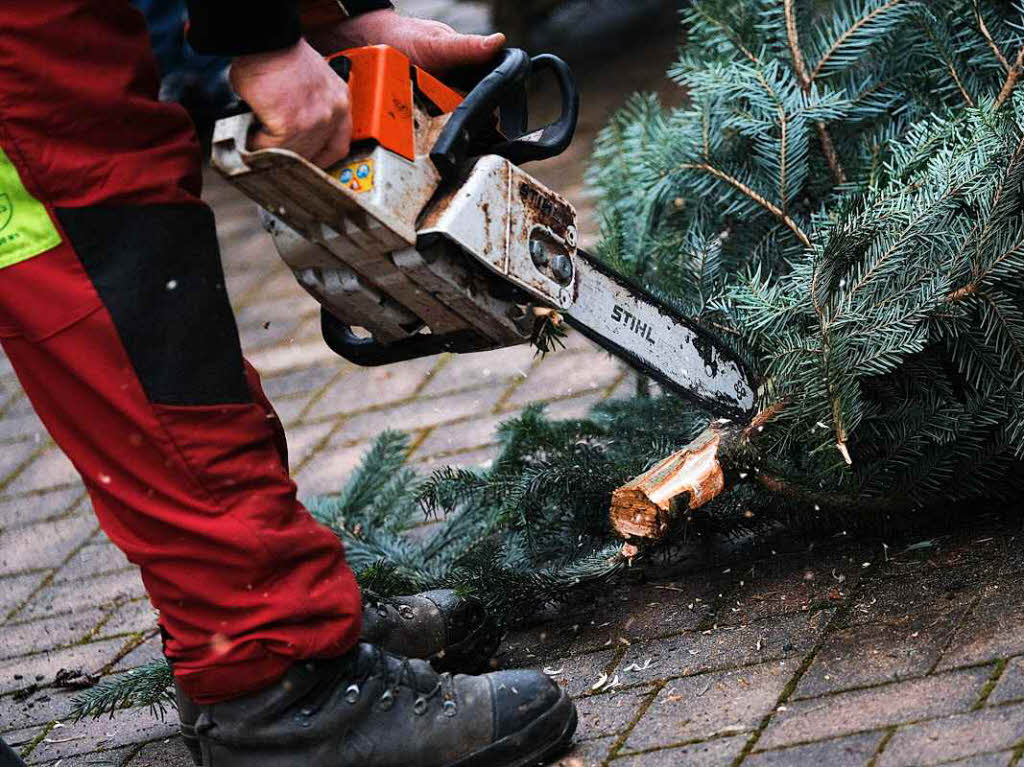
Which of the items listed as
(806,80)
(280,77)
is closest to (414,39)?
(280,77)

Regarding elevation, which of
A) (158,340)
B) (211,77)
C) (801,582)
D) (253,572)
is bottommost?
(801,582)

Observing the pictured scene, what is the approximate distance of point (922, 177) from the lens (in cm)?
231

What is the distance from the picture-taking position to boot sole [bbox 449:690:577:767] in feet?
6.45

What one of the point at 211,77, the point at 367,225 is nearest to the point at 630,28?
the point at 211,77

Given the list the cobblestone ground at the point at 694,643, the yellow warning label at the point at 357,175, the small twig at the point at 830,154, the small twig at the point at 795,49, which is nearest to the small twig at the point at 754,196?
the small twig at the point at 830,154

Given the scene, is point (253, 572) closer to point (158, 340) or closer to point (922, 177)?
point (158, 340)

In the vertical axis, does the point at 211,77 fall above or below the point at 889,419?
above

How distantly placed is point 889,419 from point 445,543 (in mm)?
957

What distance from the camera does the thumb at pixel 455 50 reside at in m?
2.18

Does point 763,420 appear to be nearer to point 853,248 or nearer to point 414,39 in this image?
point 853,248

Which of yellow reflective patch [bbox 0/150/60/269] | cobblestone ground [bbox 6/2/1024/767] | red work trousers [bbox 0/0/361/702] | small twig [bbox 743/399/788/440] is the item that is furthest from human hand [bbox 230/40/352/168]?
cobblestone ground [bbox 6/2/1024/767]

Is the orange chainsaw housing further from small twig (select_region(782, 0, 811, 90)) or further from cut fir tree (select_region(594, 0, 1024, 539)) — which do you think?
small twig (select_region(782, 0, 811, 90))

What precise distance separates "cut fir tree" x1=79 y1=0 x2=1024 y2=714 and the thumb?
0.62 metres

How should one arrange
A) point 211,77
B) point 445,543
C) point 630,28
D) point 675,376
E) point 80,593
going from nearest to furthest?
point 675,376 < point 445,543 < point 80,593 < point 211,77 < point 630,28
